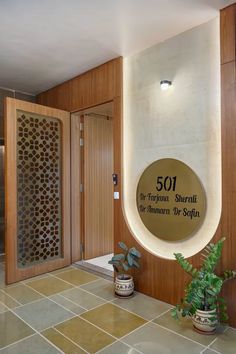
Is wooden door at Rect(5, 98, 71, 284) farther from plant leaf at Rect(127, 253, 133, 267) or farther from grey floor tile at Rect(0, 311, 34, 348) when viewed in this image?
plant leaf at Rect(127, 253, 133, 267)

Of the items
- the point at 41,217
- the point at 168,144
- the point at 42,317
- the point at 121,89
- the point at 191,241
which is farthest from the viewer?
the point at 41,217

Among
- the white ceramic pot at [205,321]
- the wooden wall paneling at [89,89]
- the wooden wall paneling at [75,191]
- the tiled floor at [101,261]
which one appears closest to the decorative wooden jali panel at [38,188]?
the wooden wall paneling at [75,191]

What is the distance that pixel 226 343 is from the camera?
202 centimetres

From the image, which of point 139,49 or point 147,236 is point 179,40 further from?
point 147,236

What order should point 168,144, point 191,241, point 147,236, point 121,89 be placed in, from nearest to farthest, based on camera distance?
1. point 191,241
2. point 168,144
3. point 147,236
4. point 121,89

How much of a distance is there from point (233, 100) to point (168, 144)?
0.76 meters

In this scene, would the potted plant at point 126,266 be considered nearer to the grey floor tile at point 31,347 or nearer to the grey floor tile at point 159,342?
the grey floor tile at point 159,342

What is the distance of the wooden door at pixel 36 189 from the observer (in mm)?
3277

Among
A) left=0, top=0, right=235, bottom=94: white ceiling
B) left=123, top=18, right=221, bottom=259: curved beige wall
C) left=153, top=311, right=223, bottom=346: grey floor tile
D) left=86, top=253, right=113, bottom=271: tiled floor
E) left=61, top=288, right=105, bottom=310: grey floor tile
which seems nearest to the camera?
left=153, top=311, right=223, bottom=346: grey floor tile

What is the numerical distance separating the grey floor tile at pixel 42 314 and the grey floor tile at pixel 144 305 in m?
0.56

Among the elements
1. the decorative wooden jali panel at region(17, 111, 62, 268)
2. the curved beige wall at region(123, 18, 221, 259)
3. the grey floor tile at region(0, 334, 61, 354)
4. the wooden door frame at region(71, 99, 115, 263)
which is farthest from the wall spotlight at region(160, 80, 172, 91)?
the grey floor tile at region(0, 334, 61, 354)

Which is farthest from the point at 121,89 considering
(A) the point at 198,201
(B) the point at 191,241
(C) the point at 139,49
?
(B) the point at 191,241

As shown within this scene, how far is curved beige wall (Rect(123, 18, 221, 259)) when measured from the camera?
2.46 metres

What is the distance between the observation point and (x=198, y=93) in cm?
256
